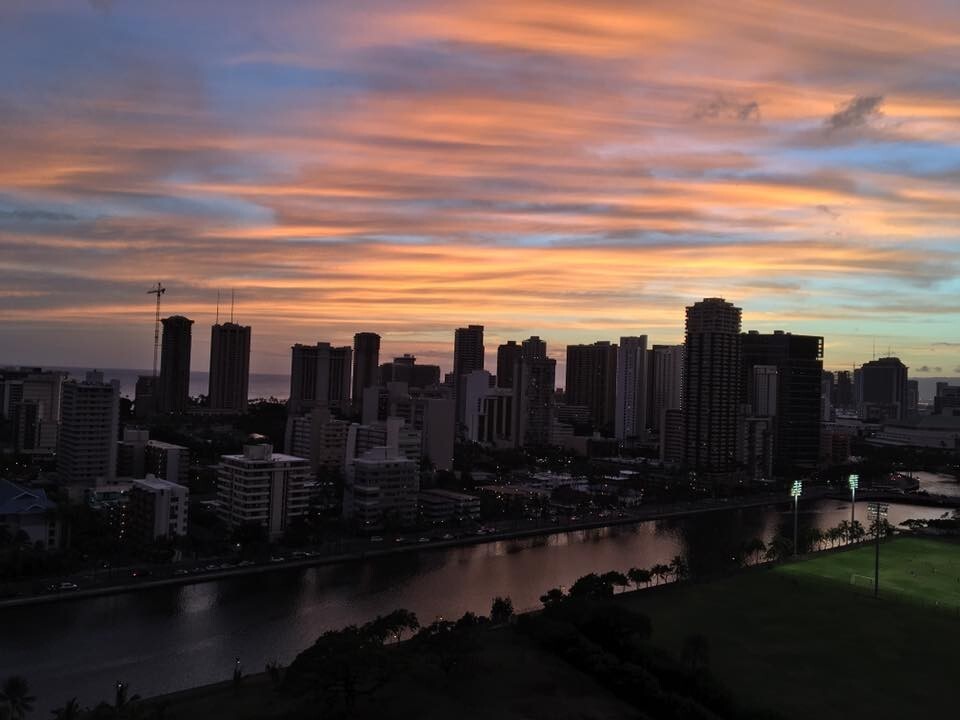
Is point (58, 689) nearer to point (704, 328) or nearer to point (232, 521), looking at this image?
point (232, 521)

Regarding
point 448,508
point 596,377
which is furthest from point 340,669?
point 596,377

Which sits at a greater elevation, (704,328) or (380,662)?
(704,328)

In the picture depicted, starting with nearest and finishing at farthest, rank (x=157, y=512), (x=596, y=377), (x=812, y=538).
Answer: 1. (x=157, y=512)
2. (x=812, y=538)
3. (x=596, y=377)

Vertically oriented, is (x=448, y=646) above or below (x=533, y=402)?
below

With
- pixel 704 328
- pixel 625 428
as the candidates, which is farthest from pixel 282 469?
pixel 625 428

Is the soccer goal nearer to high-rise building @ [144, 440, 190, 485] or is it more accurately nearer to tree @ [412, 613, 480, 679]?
tree @ [412, 613, 480, 679]

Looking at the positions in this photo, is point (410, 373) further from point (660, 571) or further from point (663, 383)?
point (660, 571)

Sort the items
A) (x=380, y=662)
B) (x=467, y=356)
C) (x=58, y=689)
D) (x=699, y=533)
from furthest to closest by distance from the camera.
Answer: (x=467, y=356)
(x=699, y=533)
(x=58, y=689)
(x=380, y=662)
